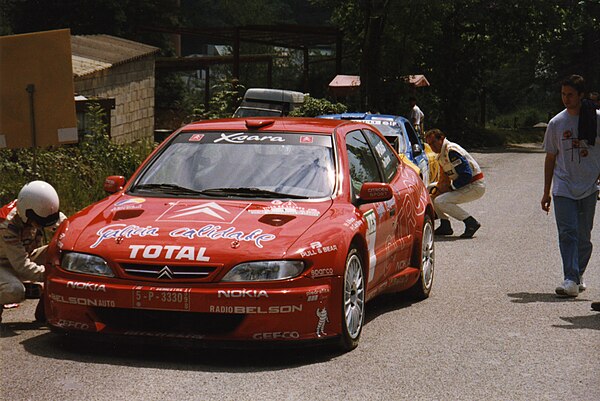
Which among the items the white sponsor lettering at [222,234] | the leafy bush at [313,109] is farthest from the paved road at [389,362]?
the leafy bush at [313,109]

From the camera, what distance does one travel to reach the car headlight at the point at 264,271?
7.30 m

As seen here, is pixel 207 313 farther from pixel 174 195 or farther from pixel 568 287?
pixel 568 287

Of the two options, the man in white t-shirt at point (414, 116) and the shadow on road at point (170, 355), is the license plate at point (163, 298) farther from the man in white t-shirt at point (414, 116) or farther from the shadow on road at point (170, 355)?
Result: the man in white t-shirt at point (414, 116)

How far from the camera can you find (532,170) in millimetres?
30641

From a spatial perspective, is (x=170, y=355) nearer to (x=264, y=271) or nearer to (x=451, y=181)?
(x=264, y=271)

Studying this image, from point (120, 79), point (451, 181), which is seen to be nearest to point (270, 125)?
point (451, 181)

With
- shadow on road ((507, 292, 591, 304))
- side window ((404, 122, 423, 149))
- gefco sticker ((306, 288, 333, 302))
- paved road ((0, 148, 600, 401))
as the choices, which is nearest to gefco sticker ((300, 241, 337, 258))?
gefco sticker ((306, 288, 333, 302))

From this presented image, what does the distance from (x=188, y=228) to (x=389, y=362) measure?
1519mm

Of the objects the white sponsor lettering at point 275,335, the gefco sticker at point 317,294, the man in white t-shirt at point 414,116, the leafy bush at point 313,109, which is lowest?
the man in white t-shirt at point 414,116

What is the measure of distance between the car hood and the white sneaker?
3137mm

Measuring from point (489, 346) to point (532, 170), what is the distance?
22.9 metres

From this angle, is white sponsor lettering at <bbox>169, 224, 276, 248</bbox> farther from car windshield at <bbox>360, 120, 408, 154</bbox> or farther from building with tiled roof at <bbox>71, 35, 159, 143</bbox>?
building with tiled roof at <bbox>71, 35, 159, 143</bbox>

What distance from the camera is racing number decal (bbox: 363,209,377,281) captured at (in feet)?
28.1

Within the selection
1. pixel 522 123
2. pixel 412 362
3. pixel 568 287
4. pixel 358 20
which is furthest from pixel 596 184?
pixel 522 123
